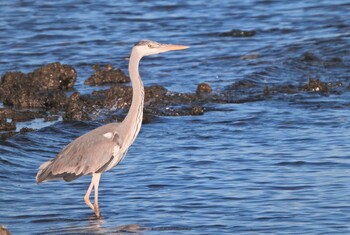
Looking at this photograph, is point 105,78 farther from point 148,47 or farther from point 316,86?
point 148,47

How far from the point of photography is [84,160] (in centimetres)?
880

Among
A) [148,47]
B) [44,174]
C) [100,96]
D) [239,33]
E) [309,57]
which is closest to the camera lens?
[44,174]

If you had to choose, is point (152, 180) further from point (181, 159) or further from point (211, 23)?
point (211, 23)

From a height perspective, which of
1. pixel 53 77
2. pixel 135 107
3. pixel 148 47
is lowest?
pixel 53 77

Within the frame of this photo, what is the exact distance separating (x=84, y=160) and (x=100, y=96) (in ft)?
16.8

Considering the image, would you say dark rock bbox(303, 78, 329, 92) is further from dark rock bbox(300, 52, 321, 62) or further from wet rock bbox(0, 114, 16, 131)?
wet rock bbox(0, 114, 16, 131)

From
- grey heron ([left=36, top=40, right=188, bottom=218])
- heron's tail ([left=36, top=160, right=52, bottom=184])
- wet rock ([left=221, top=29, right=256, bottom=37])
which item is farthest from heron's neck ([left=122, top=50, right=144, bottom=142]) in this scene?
wet rock ([left=221, top=29, right=256, bottom=37])

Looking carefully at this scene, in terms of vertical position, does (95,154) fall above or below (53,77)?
above

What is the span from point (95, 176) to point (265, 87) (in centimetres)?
618

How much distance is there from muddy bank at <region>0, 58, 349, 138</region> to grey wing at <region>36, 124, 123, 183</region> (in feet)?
10.3

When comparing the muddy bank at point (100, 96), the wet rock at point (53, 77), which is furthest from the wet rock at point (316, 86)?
the wet rock at point (53, 77)

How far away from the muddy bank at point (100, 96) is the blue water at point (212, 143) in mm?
197

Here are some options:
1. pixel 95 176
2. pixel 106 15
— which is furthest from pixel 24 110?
pixel 106 15

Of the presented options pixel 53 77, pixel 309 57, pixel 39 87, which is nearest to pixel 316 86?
pixel 309 57
